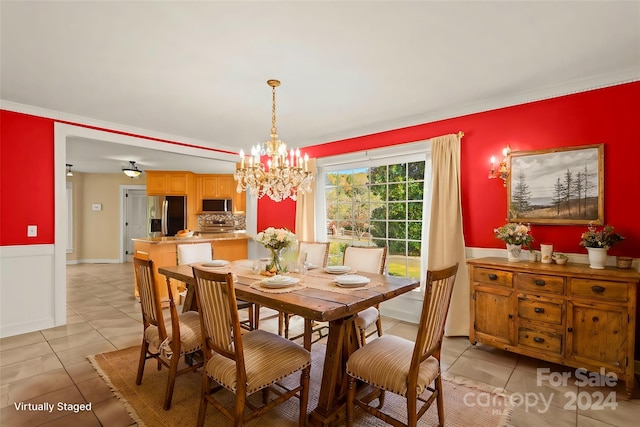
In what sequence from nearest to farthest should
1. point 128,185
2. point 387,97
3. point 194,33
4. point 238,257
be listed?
point 194,33 → point 387,97 → point 238,257 → point 128,185

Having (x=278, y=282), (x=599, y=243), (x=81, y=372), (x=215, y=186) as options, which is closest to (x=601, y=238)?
(x=599, y=243)

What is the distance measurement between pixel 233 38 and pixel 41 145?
2.99m

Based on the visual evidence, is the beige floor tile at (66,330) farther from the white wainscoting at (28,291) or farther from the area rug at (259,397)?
the area rug at (259,397)

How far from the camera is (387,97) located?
321 cm

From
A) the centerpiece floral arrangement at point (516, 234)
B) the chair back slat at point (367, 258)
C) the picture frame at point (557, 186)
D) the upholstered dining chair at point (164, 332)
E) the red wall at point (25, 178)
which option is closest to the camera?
the upholstered dining chair at point (164, 332)

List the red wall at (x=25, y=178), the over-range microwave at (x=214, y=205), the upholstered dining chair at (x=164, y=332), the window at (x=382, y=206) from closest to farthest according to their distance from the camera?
the upholstered dining chair at (x=164, y=332)
the red wall at (x=25, y=178)
the window at (x=382, y=206)
the over-range microwave at (x=214, y=205)

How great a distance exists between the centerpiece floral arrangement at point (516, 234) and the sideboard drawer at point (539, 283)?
0.34 meters

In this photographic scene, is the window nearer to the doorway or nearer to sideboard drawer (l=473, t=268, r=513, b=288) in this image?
sideboard drawer (l=473, t=268, r=513, b=288)

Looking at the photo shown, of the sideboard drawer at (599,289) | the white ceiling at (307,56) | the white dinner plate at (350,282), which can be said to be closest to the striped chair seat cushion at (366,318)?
the white dinner plate at (350,282)

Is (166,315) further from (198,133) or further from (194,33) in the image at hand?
(194,33)

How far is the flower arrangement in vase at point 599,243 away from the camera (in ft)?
8.23

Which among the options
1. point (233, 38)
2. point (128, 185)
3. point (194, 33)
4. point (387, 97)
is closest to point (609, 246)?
point (387, 97)

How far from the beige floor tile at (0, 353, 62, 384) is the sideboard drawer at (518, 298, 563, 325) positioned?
402cm

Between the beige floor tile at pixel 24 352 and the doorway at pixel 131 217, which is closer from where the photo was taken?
the beige floor tile at pixel 24 352
